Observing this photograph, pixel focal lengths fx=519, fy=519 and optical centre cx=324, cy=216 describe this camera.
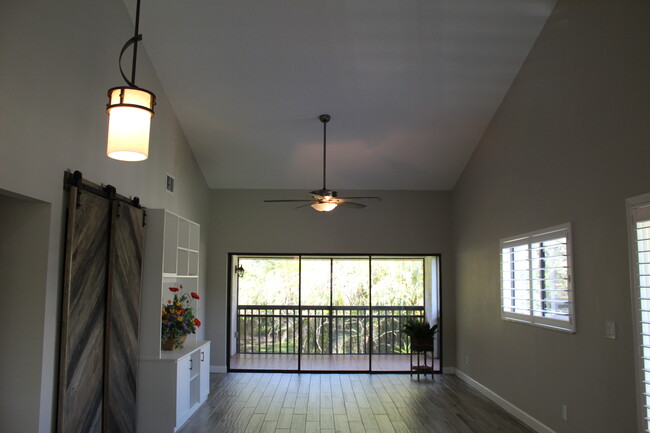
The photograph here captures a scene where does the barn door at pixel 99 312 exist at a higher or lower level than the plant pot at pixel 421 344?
higher

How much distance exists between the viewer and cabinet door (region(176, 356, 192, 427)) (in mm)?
5152

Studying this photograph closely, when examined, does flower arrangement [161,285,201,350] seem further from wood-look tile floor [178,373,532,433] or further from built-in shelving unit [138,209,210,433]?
wood-look tile floor [178,373,532,433]

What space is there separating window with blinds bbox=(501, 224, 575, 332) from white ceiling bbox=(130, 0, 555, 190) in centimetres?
188

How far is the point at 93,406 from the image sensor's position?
4.32 metres

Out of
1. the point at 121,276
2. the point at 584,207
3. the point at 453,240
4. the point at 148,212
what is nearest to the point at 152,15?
the point at 148,212

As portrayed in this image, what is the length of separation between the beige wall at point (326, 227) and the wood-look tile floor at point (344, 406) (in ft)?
6.13

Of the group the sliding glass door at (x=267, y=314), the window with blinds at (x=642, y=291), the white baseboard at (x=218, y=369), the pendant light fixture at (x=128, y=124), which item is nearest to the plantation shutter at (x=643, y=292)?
the window with blinds at (x=642, y=291)

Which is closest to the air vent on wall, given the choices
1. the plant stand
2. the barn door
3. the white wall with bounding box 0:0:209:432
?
the barn door

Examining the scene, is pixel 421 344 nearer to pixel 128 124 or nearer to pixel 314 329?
pixel 314 329

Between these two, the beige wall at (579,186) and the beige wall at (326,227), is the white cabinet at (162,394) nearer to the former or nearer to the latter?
the beige wall at (326,227)

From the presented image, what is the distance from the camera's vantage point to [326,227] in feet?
27.7

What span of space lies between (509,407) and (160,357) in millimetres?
3870

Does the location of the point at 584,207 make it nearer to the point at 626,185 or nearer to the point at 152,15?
the point at 626,185

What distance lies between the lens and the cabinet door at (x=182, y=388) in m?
5.15
